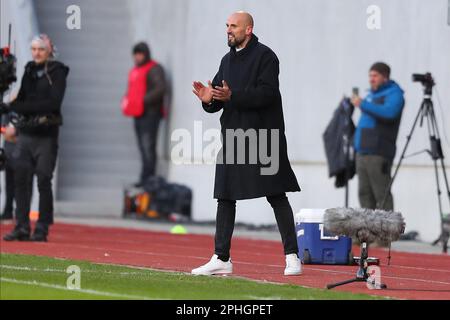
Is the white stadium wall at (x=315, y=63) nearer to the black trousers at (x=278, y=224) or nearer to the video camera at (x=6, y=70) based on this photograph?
the video camera at (x=6, y=70)

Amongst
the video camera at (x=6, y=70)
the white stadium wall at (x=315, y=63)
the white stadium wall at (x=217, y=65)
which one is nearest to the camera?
the video camera at (x=6, y=70)

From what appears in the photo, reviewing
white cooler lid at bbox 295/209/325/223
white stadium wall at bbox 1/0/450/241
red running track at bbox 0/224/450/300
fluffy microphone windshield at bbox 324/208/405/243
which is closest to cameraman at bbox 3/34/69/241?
red running track at bbox 0/224/450/300

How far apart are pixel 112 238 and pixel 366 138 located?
3500 millimetres

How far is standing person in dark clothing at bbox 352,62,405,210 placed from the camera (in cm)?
→ 1906

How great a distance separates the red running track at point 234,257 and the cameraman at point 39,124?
0.52 meters

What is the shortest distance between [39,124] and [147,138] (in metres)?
9.53

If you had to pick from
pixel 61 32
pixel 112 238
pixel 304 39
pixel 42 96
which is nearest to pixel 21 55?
pixel 61 32

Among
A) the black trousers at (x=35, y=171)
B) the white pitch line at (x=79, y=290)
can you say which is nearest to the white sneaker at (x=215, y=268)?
the white pitch line at (x=79, y=290)

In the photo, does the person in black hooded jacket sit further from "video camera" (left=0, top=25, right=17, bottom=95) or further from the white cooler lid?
the white cooler lid

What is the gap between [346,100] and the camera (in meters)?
20.3

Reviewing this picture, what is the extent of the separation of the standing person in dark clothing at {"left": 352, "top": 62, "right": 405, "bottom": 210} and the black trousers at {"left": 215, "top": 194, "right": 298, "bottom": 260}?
19.7ft

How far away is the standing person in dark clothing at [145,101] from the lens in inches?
1043

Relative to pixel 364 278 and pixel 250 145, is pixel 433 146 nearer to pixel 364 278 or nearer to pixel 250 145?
pixel 250 145

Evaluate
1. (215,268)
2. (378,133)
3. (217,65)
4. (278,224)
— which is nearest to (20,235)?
(378,133)
